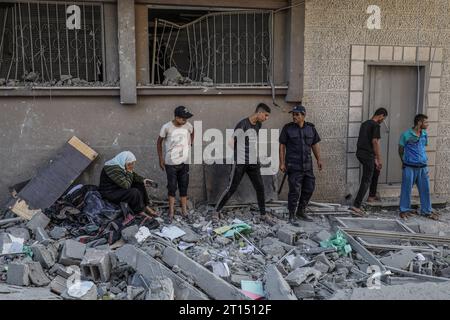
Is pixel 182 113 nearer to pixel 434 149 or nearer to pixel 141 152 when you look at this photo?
pixel 141 152

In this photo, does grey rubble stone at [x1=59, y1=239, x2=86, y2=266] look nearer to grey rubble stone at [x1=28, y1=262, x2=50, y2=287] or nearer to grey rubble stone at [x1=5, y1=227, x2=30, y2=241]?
grey rubble stone at [x1=28, y1=262, x2=50, y2=287]

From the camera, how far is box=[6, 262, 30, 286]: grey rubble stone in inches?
177

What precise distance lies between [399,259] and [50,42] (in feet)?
17.7

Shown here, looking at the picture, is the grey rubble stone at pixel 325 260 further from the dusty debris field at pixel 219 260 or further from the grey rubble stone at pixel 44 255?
the grey rubble stone at pixel 44 255

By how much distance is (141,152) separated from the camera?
7000mm

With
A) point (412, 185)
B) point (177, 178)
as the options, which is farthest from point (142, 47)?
point (412, 185)

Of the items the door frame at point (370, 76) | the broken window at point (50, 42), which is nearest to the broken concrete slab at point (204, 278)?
the broken window at point (50, 42)

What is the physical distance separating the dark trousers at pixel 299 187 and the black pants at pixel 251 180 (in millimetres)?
392

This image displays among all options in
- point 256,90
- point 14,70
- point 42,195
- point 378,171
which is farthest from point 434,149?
point 14,70

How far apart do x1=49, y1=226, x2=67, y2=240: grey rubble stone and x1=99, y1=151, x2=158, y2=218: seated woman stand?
69 cm

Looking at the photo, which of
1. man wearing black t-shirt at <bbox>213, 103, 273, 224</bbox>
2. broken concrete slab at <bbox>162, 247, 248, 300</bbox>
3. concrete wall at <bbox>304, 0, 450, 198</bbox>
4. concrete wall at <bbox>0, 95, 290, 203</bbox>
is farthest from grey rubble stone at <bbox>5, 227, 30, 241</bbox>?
concrete wall at <bbox>304, 0, 450, 198</bbox>

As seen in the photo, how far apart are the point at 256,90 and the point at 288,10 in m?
1.30

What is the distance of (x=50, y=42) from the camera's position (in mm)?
6789

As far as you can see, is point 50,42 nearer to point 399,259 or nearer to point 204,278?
point 204,278
